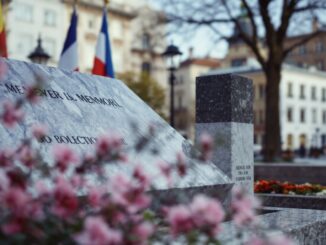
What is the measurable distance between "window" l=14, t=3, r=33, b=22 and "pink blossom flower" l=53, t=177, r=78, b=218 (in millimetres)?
45442

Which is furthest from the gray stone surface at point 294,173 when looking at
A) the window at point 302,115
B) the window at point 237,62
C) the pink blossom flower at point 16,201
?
the window at point 237,62

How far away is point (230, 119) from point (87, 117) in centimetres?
279

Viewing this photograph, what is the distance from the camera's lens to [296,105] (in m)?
66.6

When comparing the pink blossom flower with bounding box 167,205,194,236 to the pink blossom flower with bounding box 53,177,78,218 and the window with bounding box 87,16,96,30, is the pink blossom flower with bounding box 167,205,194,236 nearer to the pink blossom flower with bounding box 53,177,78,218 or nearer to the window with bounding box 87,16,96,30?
the pink blossom flower with bounding box 53,177,78,218

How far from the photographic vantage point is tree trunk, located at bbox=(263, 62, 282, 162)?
68.5ft

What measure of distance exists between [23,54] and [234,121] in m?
40.2

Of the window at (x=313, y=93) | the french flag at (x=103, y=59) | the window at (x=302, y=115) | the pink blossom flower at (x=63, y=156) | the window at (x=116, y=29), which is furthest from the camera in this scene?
the window at (x=313, y=93)

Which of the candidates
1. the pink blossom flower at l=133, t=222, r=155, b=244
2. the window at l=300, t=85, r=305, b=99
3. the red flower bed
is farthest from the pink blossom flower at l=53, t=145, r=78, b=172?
the window at l=300, t=85, r=305, b=99

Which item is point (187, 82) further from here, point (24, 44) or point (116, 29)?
point (24, 44)

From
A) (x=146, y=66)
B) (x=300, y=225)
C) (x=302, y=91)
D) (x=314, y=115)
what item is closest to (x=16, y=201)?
(x=300, y=225)

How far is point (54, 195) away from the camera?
237 centimetres

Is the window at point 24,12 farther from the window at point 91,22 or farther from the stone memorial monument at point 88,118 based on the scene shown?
the stone memorial monument at point 88,118

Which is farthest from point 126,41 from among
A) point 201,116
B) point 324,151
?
point 201,116

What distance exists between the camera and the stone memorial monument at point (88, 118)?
16.2 feet
